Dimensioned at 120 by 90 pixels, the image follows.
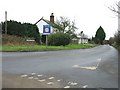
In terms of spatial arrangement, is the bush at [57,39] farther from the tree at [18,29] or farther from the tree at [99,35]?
the tree at [99,35]

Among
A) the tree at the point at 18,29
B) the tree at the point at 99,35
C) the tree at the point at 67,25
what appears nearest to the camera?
the tree at the point at 18,29

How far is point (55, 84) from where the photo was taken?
1044cm

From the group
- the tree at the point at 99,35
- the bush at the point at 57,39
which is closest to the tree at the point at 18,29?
the bush at the point at 57,39

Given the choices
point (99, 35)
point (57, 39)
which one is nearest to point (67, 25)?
point (57, 39)

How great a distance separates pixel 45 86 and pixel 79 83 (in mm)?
1643

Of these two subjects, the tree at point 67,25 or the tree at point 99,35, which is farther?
the tree at point 99,35

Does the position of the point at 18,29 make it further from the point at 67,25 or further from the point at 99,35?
the point at 99,35

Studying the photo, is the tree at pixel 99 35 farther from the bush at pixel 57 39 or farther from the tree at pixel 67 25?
the bush at pixel 57 39

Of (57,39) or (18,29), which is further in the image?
(57,39)

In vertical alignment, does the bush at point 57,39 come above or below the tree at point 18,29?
below

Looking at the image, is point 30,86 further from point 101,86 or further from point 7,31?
point 7,31

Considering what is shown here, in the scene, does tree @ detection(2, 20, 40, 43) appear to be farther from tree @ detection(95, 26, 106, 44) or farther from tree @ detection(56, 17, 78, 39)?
tree @ detection(95, 26, 106, 44)

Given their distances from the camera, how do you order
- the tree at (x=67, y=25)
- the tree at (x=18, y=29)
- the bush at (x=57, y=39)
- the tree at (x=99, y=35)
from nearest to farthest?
the tree at (x=18, y=29) < the bush at (x=57, y=39) < the tree at (x=67, y=25) < the tree at (x=99, y=35)

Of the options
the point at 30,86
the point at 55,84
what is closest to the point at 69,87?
the point at 55,84
